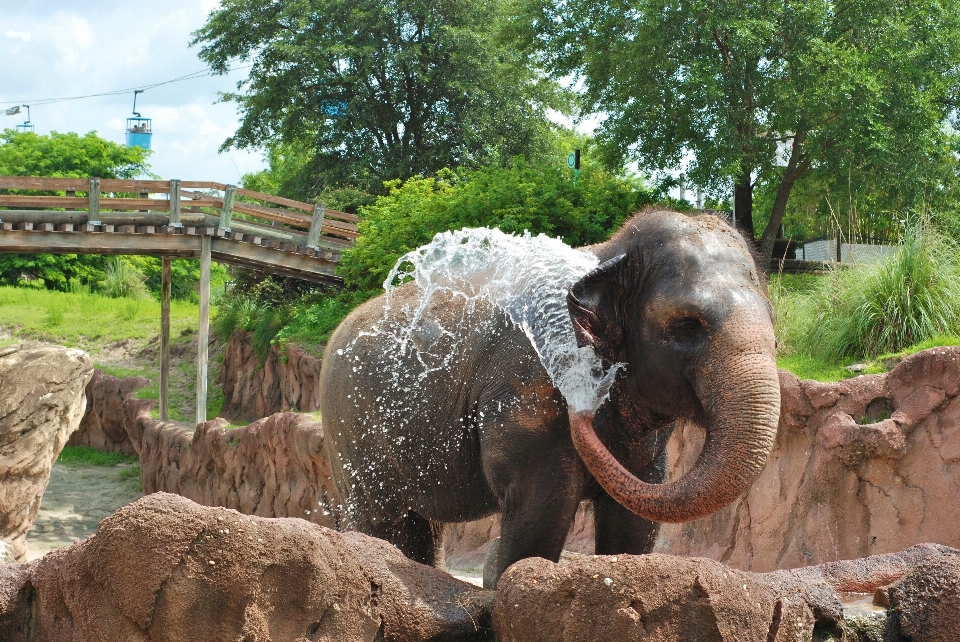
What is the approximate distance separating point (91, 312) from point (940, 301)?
23.4 metres

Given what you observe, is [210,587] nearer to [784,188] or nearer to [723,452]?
[723,452]

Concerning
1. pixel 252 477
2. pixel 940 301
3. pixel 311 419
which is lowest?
pixel 252 477

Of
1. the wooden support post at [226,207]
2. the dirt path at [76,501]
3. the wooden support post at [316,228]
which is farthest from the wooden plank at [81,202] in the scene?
the dirt path at [76,501]

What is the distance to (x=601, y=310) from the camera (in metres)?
4.46

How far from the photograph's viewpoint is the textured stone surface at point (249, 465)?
12555 mm

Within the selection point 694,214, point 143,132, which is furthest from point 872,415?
point 143,132

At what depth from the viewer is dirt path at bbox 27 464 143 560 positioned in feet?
52.5

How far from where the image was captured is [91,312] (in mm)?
28359

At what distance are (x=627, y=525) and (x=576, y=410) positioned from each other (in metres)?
0.99

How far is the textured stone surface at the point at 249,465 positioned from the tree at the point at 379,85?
1091 centimetres

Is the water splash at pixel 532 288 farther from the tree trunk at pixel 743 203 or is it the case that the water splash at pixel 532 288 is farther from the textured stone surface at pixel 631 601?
the tree trunk at pixel 743 203

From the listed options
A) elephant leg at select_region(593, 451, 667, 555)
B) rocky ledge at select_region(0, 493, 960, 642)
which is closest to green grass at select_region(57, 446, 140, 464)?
elephant leg at select_region(593, 451, 667, 555)

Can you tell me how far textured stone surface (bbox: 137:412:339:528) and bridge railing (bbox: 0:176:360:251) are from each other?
12.1 feet

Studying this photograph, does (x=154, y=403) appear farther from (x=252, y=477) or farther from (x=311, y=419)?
(x=311, y=419)
